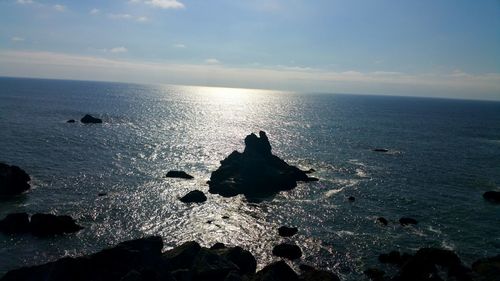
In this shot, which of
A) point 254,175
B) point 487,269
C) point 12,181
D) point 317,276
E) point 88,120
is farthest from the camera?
point 88,120

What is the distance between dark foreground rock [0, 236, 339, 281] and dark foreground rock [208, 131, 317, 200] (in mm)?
35422

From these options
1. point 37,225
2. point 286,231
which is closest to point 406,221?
point 286,231

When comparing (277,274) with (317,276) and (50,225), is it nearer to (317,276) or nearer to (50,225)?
(317,276)

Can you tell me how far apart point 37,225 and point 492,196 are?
8332 cm

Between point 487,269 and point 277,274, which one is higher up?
point 277,274

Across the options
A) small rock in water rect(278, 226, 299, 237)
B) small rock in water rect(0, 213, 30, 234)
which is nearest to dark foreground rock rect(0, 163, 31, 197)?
small rock in water rect(0, 213, 30, 234)

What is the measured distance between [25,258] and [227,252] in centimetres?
2568

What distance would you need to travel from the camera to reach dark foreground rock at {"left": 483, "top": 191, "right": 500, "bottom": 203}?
80.8m

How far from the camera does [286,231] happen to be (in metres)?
61.2

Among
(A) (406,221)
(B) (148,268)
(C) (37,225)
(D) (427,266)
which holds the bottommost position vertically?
(C) (37,225)

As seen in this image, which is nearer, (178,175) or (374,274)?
(374,274)

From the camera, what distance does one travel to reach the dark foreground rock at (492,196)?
265ft

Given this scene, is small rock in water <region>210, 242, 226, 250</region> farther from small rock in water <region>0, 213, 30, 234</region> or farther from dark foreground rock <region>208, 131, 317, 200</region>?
small rock in water <region>0, 213, 30, 234</region>

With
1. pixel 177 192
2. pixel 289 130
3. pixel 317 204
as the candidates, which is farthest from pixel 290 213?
pixel 289 130
